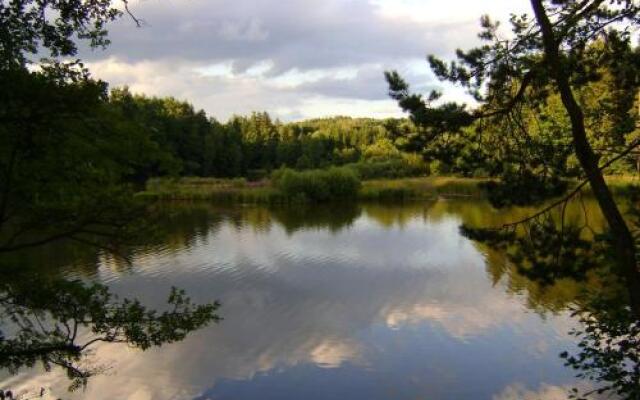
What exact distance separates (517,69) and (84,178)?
4140mm

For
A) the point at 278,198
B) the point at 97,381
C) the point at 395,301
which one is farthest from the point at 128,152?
the point at 278,198

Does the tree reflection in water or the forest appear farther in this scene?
the tree reflection in water

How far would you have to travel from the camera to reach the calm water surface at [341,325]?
948 cm

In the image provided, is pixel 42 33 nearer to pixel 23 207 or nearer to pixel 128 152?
pixel 128 152

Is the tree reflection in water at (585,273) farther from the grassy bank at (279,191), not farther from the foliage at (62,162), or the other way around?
the grassy bank at (279,191)

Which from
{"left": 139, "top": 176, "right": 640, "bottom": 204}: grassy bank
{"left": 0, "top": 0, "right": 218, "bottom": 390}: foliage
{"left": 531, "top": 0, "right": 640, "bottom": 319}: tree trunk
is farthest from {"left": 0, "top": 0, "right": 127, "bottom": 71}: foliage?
{"left": 139, "top": 176, "right": 640, "bottom": 204}: grassy bank

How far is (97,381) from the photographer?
384 inches

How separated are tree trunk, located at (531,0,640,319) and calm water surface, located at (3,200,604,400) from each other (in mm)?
3518

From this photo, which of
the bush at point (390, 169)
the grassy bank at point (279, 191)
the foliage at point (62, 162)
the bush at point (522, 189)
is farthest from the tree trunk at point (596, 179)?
the bush at point (390, 169)

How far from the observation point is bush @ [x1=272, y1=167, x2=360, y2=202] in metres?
42.3

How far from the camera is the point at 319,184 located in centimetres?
4253

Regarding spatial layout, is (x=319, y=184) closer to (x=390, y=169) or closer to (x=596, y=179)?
(x=390, y=169)

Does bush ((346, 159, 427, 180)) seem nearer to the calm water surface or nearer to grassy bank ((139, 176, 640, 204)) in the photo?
grassy bank ((139, 176, 640, 204))

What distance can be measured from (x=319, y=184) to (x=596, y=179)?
3840 centimetres
